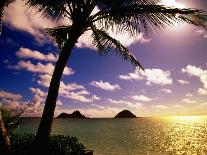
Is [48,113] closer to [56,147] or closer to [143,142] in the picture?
[56,147]

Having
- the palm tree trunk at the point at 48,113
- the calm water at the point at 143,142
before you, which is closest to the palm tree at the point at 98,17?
the palm tree trunk at the point at 48,113

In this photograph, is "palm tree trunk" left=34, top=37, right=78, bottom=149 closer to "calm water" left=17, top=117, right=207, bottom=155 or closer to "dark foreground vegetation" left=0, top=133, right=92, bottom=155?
"dark foreground vegetation" left=0, top=133, right=92, bottom=155

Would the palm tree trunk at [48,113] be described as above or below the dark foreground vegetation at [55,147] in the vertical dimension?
above

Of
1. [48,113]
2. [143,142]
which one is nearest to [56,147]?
[48,113]

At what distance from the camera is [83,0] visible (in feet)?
31.6

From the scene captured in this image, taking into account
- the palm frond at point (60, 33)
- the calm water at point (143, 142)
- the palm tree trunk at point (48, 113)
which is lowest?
the calm water at point (143, 142)

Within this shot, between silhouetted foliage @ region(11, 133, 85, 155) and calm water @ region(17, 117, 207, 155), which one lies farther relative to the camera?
calm water @ region(17, 117, 207, 155)

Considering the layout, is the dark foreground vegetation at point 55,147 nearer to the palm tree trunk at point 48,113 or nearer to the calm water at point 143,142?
the palm tree trunk at point 48,113

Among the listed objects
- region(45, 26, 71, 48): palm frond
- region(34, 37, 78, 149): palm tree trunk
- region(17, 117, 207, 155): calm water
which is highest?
region(45, 26, 71, 48): palm frond

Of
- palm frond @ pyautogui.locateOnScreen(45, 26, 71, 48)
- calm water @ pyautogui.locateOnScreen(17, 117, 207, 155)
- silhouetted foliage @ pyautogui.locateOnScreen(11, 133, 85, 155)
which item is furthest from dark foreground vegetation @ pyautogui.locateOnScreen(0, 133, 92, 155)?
calm water @ pyautogui.locateOnScreen(17, 117, 207, 155)

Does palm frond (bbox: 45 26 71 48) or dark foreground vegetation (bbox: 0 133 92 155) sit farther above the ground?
palm frond (bbox: 45 26 71 48)

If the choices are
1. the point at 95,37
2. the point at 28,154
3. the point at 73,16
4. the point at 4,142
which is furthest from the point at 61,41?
the point at 4,142

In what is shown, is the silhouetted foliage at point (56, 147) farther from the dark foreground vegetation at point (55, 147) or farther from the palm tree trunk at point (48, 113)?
the palm tree trunk at point (48, 113)

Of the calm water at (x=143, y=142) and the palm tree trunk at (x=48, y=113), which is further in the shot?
the calm water at (x=143, y=142)
